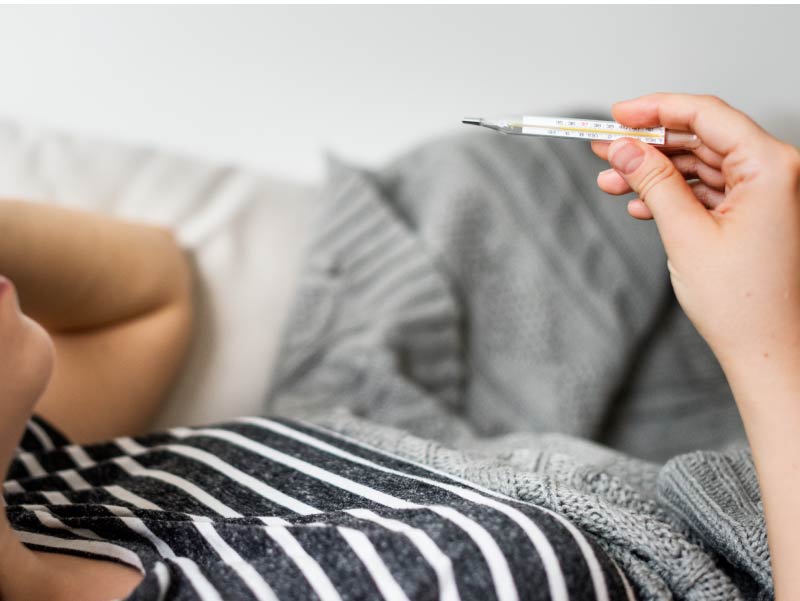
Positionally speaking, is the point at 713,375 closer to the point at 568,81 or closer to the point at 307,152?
the point at 568,81

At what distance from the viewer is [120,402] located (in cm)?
85

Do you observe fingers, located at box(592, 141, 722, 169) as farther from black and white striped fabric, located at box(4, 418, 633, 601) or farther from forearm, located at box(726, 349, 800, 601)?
black and white striped fabric, located at box(4, 418, 633, 601)

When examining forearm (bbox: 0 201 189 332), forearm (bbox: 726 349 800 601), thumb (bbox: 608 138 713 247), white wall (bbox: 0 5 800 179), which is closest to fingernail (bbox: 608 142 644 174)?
thumb (bbox: 608 138 713 247)

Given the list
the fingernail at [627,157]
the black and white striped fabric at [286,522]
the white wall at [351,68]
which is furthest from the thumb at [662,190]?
the white wall at [351,68]

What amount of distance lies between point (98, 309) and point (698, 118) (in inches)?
24.2

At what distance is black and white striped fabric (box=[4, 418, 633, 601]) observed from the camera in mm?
495

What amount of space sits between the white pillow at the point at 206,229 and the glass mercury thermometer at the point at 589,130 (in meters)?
0.47

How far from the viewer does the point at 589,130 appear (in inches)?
24.3

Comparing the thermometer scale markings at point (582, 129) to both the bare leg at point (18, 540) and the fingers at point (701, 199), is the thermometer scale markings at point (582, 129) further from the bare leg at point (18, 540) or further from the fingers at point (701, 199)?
Result: the bare leg at point (18, 540)

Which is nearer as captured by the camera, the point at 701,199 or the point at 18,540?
the point at 18,540

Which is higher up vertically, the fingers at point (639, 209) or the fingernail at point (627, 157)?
the fingernail at point (627, 157)

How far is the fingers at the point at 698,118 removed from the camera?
0.54 m

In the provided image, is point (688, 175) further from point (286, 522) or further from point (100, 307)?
point (100, 307)

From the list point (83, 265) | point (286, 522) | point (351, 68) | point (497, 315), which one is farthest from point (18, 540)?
point (351, 68)
